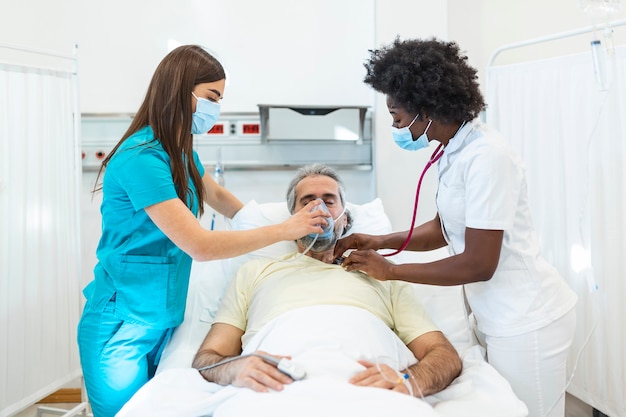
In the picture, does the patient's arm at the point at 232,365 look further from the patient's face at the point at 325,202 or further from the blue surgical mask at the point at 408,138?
the blue surgical mask at the point at 408,138

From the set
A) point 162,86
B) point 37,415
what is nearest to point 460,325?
point 162,86

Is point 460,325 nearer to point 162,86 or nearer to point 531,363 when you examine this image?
point 531,363

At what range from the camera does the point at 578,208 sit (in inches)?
79.0

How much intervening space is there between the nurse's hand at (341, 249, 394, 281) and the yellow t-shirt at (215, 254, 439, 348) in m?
0.10

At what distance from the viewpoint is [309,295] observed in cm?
172

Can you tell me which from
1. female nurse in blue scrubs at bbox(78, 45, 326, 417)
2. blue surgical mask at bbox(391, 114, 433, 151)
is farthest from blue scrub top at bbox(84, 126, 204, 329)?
blue surgical mask at bbox(391, 114, 433, 151)

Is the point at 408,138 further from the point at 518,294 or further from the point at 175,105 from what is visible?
the point at 175,105

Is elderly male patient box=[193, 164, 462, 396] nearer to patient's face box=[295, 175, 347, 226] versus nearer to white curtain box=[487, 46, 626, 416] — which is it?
patient's face box=[295, 175, 347, 226]

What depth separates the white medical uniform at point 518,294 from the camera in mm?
1448

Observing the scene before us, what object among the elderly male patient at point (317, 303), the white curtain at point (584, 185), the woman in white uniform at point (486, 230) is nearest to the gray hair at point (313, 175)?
the elderly male patient at point (317, 303)

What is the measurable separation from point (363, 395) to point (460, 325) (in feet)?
2.49

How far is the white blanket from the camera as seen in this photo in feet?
3.82

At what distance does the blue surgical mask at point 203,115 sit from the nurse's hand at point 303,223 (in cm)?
38

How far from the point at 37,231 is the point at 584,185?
2089mm
